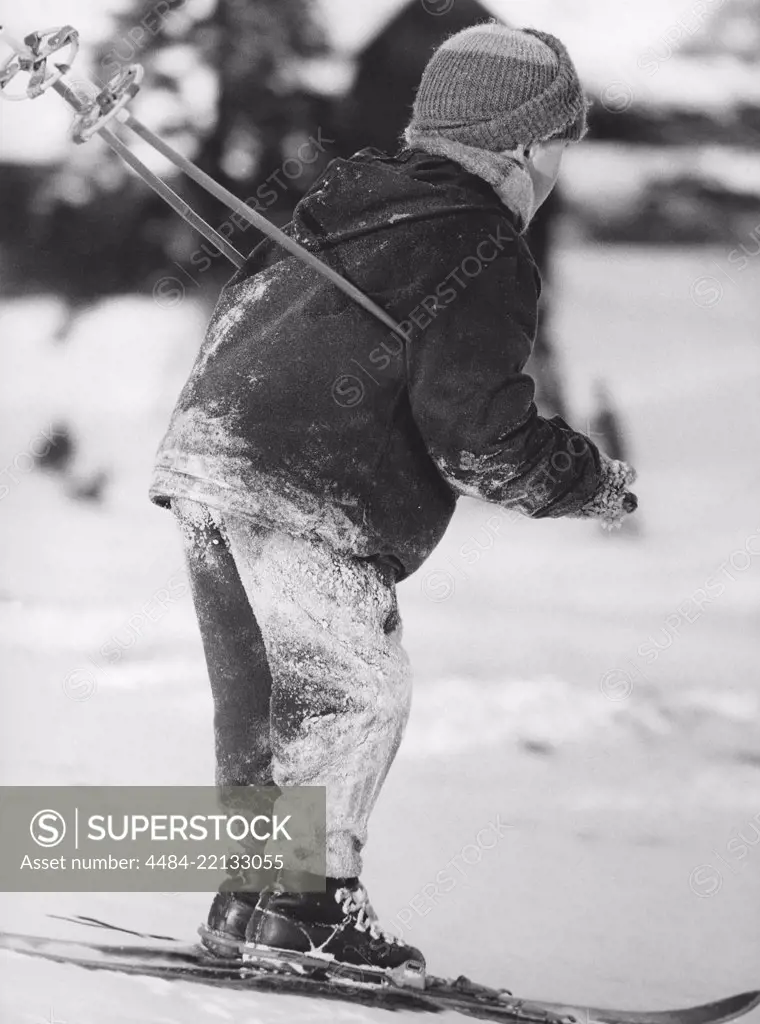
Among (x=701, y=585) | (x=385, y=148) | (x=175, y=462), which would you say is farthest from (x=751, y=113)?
(x=175, y=462)

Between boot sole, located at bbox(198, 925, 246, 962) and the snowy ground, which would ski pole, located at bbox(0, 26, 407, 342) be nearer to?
boot sole, located at bbox(198, 925, 246, 962)

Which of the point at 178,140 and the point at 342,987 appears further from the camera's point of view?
the point at 178,140

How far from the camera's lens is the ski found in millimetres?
1445

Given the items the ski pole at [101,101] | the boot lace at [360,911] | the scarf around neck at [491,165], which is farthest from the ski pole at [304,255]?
the boot lace at [360,911]

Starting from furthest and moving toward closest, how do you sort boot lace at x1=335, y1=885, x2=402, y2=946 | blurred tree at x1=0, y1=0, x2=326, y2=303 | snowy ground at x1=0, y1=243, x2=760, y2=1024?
blurred tree at x1=0, y1=0, x2=326, y2=303, snowy ground at x1=0, y1=243, x2=760, y2=1024, boot lace at x1=335, y1=885, x2=402, y2=946


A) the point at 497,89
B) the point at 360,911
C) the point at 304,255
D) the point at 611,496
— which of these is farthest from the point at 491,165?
the point at 360,911

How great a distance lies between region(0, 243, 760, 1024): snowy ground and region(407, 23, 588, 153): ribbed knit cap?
2.68ft

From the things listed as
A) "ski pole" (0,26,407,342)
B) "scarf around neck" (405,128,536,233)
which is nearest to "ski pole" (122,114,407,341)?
"ski pole" (0,26,407,342)

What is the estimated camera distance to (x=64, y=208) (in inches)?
91.0

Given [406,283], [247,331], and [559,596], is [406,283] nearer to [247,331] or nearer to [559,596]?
[247,331]

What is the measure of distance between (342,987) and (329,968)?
24mm

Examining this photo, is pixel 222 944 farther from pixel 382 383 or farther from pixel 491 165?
pixel 491 165

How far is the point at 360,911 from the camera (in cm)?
147

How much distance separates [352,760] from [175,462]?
1.21 ft
